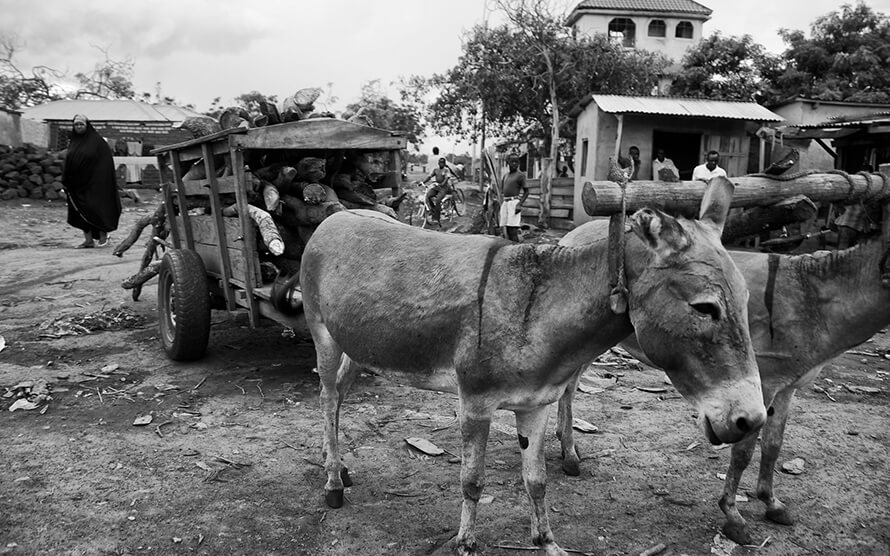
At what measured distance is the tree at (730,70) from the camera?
24.0 metres

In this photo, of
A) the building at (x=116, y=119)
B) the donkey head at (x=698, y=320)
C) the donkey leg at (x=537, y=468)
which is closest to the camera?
the donkey head at (x=698, y=320)

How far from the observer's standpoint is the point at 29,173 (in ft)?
57.1

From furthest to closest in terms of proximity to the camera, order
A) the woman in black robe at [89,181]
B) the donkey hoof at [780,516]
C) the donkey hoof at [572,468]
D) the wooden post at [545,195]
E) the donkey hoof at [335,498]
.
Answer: the wooden post at [545,195] < the woman in black robe at [89,181] < the donkey hoof at [572,468] < the donkey hoof at [335,498] < the donkey hoof at [780,516]

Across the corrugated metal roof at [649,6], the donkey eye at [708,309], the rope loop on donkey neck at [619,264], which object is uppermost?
the corrugated metal roof at [649,6]

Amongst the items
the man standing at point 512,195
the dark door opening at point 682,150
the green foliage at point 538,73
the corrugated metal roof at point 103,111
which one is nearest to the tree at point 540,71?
the green foliage at point 538,73

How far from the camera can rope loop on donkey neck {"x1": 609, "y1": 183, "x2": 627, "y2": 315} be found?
2301 mm

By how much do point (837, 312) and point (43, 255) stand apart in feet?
40.1

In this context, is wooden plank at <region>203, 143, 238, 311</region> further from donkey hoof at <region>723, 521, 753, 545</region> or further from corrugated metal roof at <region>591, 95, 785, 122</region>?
corrugated metal roof at <region>591, 95, 785, 122</region>

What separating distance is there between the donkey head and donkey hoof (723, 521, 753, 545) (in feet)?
4.73

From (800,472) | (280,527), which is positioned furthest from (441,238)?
(800,472)

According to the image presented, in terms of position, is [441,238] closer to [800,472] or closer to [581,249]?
[581,249]

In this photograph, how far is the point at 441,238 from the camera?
124 inches

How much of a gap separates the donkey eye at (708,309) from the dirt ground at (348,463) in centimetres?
160

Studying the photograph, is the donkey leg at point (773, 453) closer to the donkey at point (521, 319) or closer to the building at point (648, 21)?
the donkey at point (521, 319)
